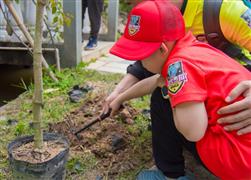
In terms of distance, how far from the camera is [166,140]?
166 centimetres

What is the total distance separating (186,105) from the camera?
1.25 m

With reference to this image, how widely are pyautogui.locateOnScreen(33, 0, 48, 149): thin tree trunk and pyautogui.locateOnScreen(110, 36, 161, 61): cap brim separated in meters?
0.35

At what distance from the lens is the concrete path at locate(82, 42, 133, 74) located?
393 cm

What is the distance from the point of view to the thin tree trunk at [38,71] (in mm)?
1511

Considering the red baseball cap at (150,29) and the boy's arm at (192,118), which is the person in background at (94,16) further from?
the boy's arm at (192,118)

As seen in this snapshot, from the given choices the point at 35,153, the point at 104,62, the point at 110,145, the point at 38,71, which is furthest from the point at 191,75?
the point at 104,62

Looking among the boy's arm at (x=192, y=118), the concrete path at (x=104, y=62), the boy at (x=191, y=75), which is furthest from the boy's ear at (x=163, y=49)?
the concrete path at (x=104, y=62)

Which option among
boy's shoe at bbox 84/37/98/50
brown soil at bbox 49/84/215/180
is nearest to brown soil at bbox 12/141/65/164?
brown soil at bbox 49/84/215/180

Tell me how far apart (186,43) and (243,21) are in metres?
0.39

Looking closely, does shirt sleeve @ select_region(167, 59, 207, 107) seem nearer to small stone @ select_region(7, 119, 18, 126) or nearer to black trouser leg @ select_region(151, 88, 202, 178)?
black trouser leg @ select_region(151, 88, 202, 178)

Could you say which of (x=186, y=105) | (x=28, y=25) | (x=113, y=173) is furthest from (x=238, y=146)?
(x=28, y=25)

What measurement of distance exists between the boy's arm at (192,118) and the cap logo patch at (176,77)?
6cm

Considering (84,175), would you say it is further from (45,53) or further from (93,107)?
(45,53)

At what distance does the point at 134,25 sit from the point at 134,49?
9 cm
